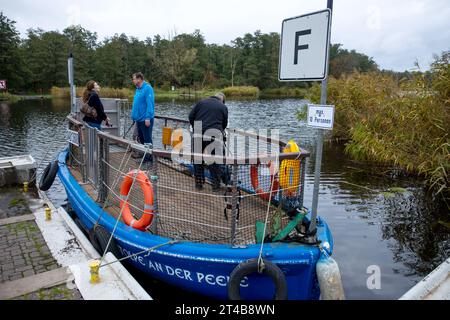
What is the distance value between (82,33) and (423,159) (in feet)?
281

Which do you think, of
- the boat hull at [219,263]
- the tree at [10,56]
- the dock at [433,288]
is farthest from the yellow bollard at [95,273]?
the tree at [10,56]

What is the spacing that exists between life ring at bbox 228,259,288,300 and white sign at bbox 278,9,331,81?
78.3 inches

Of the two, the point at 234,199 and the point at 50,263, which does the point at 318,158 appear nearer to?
the point at 234,199

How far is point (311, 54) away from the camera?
3.73 metres

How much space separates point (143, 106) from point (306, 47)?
4.80 meters

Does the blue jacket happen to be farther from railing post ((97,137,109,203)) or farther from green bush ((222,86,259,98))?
green bush ((222,86,259,98))

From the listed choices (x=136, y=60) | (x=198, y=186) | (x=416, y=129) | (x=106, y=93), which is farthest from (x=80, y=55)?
(x=198, y=186)

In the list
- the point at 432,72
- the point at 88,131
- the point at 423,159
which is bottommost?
the point at 423,159

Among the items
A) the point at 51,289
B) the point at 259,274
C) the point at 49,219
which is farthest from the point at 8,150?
the point at 259,274

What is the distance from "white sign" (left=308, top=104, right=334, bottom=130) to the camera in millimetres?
3641

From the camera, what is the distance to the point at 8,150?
1658 centimetres

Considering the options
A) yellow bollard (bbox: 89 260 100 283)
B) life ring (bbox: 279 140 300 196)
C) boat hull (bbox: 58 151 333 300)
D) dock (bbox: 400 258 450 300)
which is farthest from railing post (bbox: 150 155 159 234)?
dock (bbox: 400 258 450 300)

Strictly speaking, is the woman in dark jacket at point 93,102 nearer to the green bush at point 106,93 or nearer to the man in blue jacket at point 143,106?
the man in blue jacket at point 143,106
